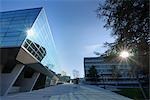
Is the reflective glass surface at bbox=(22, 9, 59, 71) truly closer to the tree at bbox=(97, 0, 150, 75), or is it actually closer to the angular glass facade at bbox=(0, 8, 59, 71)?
the angular glass facade at bbox=(0, 8, 59, 71)

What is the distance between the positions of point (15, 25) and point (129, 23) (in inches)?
822

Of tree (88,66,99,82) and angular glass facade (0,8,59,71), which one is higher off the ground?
angular glass facade (0,8,59,71)

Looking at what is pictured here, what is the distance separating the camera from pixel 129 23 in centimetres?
646

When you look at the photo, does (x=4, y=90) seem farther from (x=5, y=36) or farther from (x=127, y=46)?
(x=127, y=46)

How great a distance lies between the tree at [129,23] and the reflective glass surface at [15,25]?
1527cm

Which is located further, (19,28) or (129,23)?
(19,28)

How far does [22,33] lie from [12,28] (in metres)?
2.23

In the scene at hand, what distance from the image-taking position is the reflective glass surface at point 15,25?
22.1 metres

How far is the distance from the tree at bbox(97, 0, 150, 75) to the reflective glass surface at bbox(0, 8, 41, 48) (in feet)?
50.1

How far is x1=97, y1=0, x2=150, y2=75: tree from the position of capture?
20.0 ft

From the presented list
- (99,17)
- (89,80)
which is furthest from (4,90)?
(89,80)

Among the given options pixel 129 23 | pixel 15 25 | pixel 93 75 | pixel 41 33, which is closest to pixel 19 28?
pixel 15 25

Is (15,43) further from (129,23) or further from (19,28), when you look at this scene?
(129,23)

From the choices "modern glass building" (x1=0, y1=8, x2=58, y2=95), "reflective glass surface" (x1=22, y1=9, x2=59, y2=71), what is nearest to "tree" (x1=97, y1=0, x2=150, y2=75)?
"modern glass building" (x1=0, y1=8, x2=58, y2=95)
